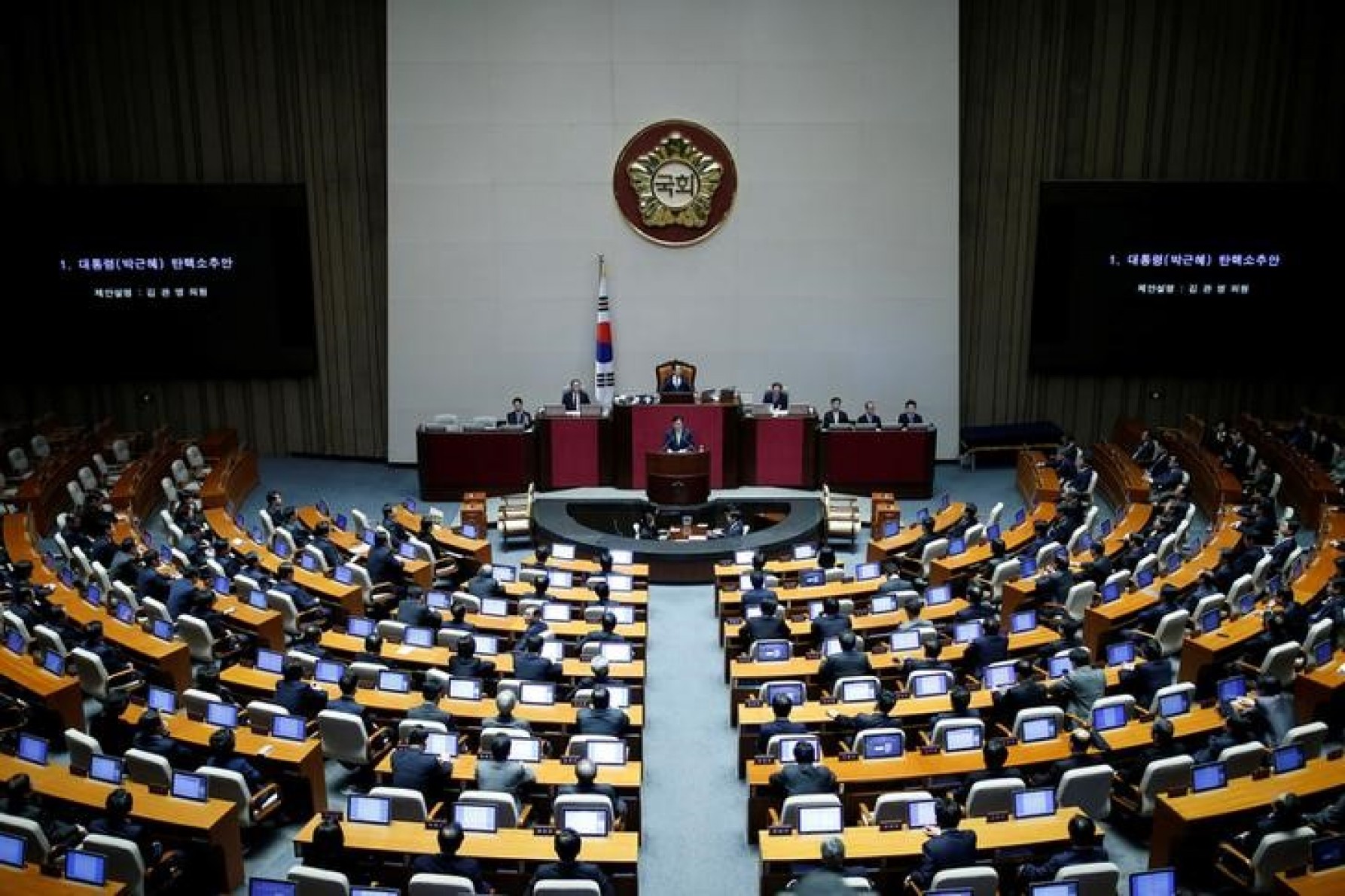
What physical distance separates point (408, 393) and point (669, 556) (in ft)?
24.7

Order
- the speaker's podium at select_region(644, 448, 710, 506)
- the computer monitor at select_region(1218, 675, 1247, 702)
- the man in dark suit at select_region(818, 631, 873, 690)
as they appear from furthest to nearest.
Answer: the speaker's podium at select_region(644, 448, 710, 506), the man in dark suit at select_region(818, 631, 873, 690), the computer monitor at select_region(1218, 675, 1247, 702)

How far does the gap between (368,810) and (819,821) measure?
304 centimetres

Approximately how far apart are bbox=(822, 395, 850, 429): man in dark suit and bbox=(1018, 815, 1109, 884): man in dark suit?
1169 cm

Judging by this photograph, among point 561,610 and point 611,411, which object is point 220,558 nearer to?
point 561,610

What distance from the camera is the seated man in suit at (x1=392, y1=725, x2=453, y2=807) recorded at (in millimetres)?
8578

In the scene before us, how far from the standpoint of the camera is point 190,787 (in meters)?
8.37

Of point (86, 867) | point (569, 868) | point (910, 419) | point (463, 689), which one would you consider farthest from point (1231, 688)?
point (910, 419)

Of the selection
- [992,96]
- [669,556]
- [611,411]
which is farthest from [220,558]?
[992,96]

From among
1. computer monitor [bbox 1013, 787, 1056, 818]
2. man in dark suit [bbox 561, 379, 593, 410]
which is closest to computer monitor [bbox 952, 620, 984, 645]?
computer monitor [bbox 1013, 787, 1056, 818]

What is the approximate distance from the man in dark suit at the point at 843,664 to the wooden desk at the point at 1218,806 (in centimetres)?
279

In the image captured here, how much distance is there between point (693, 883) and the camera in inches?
340

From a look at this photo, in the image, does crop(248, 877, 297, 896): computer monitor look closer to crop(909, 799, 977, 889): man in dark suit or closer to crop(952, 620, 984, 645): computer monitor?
crop(909, 799, 977, 889): man in dark suit

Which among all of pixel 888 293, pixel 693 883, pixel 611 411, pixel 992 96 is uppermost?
pixel 992 96

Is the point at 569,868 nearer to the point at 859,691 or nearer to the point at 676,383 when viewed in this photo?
the point at 859,691
